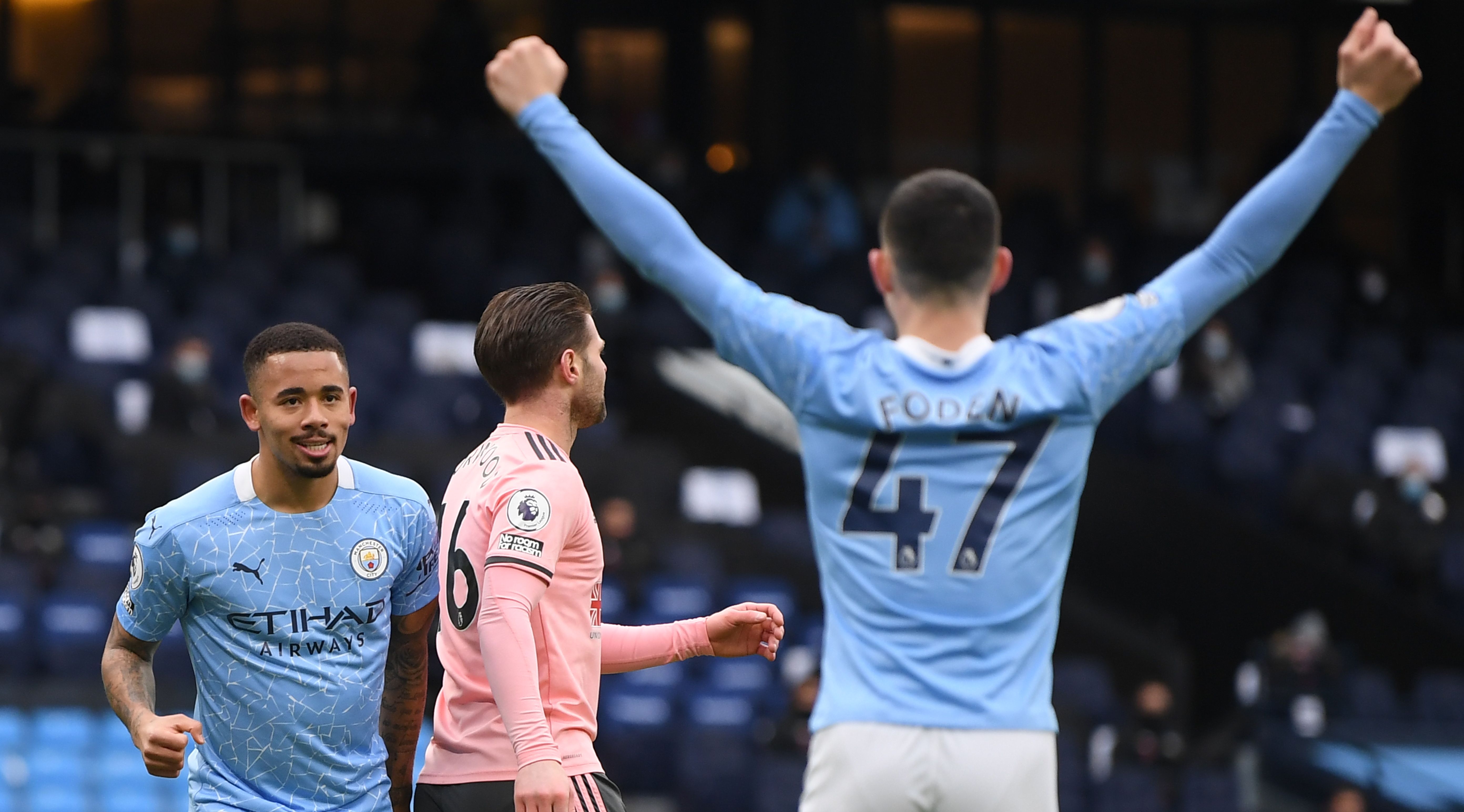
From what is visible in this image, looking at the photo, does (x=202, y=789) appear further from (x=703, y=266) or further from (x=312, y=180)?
(x=312, y=180)

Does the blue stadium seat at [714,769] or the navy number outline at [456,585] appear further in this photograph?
the blue stadium seat at [714,769]

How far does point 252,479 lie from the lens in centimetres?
432

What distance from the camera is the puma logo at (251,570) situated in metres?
4.16

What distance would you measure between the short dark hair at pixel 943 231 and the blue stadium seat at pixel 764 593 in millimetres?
10364

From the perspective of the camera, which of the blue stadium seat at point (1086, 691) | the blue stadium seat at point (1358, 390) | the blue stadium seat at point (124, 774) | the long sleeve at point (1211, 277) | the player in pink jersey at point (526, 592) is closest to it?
the long sleeve at point (1211, 277)

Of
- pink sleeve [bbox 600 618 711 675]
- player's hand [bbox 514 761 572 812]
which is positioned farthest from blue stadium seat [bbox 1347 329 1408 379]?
player's hand [bbox 514 761 572 812]

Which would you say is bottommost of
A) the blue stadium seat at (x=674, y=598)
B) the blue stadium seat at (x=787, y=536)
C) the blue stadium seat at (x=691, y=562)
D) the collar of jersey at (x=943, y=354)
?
the collar of jersey at (x=943, y=354)

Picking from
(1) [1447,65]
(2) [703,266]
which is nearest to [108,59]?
(1) [1447,65]

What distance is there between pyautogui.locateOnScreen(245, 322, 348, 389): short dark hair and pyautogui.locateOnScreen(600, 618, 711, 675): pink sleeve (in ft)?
3.03

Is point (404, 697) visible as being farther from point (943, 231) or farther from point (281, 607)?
point (943, 231)

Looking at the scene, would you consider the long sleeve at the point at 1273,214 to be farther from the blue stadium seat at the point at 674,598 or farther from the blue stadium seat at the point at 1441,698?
the blue stadium seat at the point at 1441,698

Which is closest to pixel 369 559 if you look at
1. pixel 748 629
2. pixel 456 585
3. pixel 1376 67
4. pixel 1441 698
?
pixel 456 585

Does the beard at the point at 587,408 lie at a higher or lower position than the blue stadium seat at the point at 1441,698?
higher

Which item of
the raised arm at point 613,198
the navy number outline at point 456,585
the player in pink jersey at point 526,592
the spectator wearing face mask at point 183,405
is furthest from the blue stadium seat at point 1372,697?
the raised arm at point 613,198
